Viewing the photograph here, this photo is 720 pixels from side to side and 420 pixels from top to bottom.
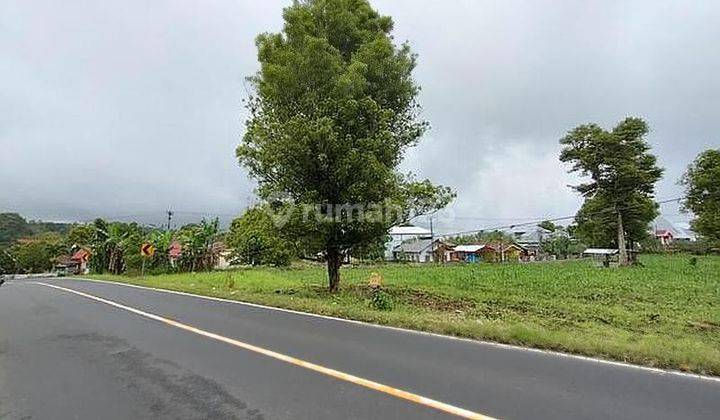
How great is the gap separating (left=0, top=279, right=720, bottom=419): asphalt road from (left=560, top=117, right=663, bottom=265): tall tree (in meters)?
45.1

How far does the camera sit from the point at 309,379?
588 centimetres

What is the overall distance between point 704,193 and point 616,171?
1084 centimetres

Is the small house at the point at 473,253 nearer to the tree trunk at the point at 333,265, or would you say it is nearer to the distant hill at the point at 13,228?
the tree trunk at the point at 333,265

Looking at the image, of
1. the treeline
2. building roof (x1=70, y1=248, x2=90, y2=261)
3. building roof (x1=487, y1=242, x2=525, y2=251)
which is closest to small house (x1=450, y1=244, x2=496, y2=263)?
building roof (x1=487, y1=242, x2=525, y2=251)

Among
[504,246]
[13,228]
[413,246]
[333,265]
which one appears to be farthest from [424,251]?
[13,228]

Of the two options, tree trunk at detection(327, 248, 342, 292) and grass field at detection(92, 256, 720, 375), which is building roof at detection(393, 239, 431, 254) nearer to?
grass field at detection(92, 256, 720, 375)

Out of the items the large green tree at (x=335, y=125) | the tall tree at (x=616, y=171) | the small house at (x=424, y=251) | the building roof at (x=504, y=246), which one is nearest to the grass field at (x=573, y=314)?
the large green tree at (x=335, y=125)

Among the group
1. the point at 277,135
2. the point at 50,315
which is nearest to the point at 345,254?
the point at 277,135

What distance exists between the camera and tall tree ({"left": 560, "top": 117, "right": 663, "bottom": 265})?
48875mm

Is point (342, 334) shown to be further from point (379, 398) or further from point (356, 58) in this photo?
point (356, 58)

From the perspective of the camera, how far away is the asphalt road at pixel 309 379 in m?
4.84

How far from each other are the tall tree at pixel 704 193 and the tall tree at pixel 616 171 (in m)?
4.38

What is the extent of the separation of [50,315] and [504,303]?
44.0 ft

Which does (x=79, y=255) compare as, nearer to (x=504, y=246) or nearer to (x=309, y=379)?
(x=504, y=246)
